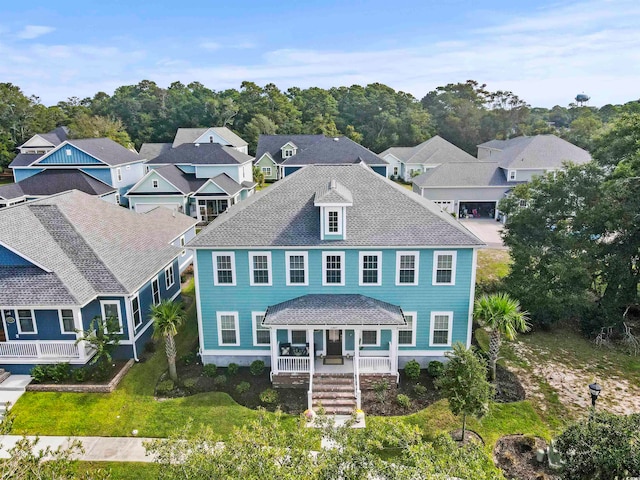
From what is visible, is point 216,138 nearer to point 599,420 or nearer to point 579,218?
point 579,218

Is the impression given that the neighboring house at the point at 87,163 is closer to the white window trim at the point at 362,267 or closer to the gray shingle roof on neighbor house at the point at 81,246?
the gray shingle roof on neighbor house at the point at 81,246

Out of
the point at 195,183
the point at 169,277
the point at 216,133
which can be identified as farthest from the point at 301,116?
the point at 169,277

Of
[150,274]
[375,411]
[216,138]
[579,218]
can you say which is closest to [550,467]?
[375,411]

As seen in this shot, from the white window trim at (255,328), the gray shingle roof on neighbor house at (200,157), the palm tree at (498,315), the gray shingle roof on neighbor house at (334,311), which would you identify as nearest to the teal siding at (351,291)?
the white window trim at (255,328)

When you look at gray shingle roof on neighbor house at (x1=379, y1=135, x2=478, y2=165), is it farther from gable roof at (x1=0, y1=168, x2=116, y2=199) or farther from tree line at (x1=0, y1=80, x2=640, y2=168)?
gable roof at (x1=0, y1=168, x2=116, y2=199)

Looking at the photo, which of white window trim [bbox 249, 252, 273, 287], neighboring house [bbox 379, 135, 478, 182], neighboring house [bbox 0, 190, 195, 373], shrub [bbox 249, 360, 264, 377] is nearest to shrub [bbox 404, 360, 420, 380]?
shrub [bbox 249, 360, 264, 377]

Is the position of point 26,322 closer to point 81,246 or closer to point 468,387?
point 81,246
